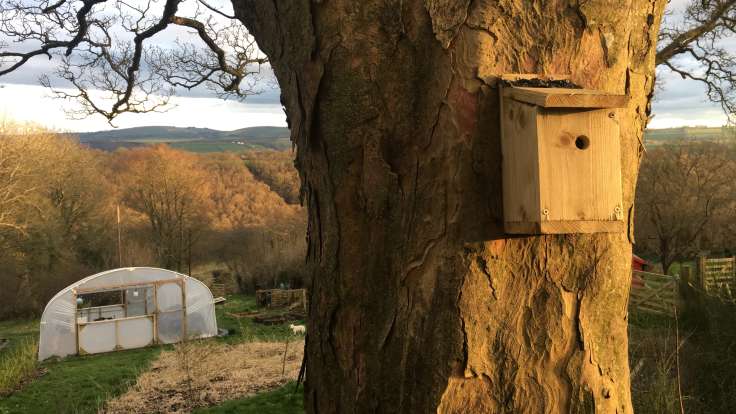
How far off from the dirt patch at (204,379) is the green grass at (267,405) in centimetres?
76

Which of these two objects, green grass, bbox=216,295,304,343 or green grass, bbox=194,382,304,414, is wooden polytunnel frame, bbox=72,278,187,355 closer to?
green grass, bbox=216,295,304,343

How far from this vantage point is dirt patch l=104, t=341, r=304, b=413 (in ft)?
29.4

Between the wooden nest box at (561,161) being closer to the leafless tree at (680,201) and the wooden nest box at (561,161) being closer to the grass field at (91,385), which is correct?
the grass field at (91,385)

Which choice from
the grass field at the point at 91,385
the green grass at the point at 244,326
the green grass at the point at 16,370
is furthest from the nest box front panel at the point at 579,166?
the green grass at the point at 16,370

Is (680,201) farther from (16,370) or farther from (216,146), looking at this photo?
(216,146)

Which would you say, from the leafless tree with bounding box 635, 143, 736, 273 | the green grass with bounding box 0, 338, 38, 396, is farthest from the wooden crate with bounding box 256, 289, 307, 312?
the leafless tree with bounding box 635, 143, 736, 273

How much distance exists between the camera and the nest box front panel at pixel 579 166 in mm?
1732

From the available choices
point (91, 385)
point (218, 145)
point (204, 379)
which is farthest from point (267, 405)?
point (218, 145)

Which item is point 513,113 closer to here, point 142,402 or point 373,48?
point 373,48

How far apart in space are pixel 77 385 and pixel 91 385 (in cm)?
72

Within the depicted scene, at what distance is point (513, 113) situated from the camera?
1.83 metres

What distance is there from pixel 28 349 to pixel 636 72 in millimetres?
18637

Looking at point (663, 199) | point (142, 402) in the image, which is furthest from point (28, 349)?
point (663, 199)

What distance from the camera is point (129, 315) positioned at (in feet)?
69.8
